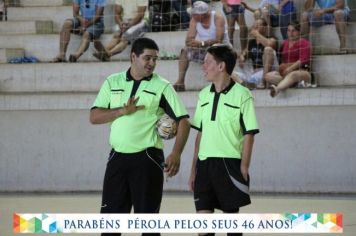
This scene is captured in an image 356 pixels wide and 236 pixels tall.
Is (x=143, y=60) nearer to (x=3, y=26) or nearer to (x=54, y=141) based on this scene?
(x=54, y=141)

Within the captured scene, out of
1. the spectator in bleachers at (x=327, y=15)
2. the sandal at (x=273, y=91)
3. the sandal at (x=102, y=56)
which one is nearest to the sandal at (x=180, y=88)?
the sandal at (x=273, y=91)

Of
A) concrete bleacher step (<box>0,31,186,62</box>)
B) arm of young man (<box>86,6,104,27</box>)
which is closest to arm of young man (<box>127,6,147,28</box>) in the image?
concrete bleacher step (<box>0,31,186,62</box>)

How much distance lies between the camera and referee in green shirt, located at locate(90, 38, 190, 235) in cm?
630

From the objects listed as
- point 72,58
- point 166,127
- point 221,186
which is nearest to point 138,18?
point 72,58

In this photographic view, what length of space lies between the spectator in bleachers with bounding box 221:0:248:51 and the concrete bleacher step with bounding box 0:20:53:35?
332 centimetres

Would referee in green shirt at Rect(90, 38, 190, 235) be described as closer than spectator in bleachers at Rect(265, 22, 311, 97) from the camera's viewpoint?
Yes

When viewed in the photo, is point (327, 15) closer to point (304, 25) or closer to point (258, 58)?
point (304, 25)

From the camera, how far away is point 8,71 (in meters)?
13.5

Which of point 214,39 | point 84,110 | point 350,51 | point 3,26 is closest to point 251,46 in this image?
point 214,39

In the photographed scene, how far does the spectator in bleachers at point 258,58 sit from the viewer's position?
40.6ft

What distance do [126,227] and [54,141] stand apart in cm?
728

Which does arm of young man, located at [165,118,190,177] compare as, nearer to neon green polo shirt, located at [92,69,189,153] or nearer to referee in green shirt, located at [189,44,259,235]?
neon green polo shirt, located at [92,69,189,153]

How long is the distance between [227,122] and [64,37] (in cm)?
806

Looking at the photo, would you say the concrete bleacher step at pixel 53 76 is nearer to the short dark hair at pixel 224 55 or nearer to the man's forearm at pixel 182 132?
the man's forearm at pixel 182 132
